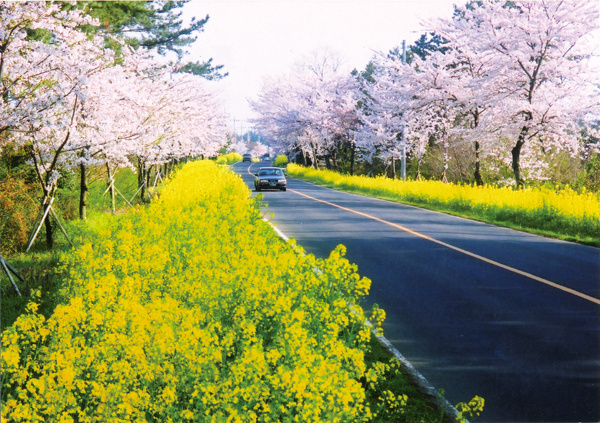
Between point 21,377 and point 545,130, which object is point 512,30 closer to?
point 545,130

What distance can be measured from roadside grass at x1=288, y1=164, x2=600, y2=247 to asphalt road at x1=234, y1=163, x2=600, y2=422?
158 centimetres

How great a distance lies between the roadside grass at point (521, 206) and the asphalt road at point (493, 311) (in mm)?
1579

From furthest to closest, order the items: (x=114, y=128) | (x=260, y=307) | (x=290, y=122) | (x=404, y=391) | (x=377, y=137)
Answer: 1. (x=290, y=122)
2. (x=377, y=137)
3. (x=114, y=128)
4. (x=404, y=391)
5. (x=260, y=307)

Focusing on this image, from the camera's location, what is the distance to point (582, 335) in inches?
283

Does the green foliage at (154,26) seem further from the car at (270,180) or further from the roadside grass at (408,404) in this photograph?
the roadside grass at (408,404)

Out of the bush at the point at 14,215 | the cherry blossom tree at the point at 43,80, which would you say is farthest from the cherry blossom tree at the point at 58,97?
the bush at the point at 14,215

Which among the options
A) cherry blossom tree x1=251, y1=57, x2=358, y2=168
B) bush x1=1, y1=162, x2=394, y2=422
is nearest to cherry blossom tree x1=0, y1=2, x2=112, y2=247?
bush x1=1, y1=162, x2=394, y2=422

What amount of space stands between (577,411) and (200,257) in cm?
346

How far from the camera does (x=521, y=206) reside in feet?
65.6

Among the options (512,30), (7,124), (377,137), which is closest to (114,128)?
(7,124)

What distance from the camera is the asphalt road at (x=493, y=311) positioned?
559 centimetres

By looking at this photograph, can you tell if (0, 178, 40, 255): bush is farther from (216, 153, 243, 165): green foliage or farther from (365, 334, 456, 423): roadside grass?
(216, 153, 243, 165): green foliage

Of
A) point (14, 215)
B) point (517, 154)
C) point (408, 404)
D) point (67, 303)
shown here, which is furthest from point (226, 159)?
point (408, 404)

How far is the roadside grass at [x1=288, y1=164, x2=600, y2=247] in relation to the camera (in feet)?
54.5
